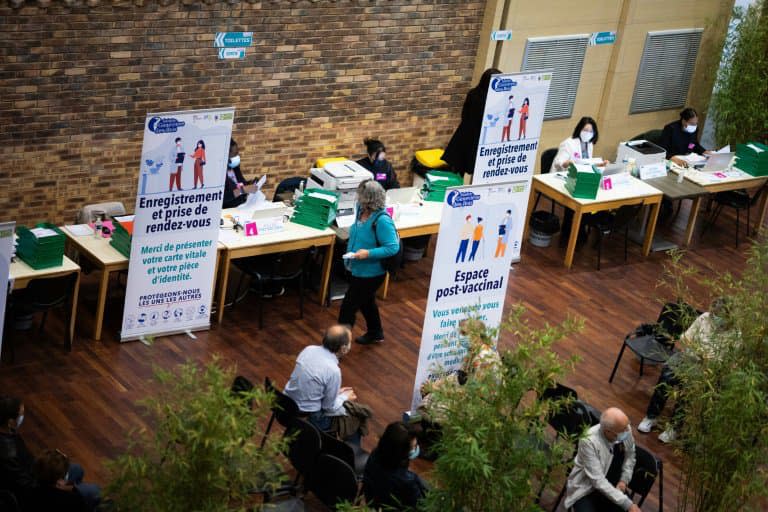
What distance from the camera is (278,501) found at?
718 centimetres

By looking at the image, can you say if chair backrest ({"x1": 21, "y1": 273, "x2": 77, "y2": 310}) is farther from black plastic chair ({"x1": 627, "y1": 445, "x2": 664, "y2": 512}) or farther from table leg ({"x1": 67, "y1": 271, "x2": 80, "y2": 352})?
black plastic chair ({"x1": 627, "y1": 445, "x2": 664, "y2": 512})

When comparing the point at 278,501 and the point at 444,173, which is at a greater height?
the point at 444,173

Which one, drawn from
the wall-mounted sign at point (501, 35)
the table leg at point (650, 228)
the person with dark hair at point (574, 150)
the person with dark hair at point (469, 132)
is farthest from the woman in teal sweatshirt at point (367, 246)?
the wall-mounted sign at point (501, 35)

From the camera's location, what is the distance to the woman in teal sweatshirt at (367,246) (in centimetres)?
885

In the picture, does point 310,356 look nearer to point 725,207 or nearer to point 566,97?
point 566,97

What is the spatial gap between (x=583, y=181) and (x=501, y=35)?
2171 mm

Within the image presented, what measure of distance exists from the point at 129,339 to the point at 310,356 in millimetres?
2457

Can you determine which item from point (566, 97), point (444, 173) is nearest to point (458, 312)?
point (444, 173)

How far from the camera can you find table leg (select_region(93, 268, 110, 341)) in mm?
9016

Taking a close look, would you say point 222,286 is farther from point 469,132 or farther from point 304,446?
point 469,132

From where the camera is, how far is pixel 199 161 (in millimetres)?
8805

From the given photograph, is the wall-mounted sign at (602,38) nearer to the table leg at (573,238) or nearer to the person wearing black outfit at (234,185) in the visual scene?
the table leg at (573,238)

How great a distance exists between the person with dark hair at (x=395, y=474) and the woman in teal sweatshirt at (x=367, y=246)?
8.43ft

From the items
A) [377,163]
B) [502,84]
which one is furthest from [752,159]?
[377,163]
